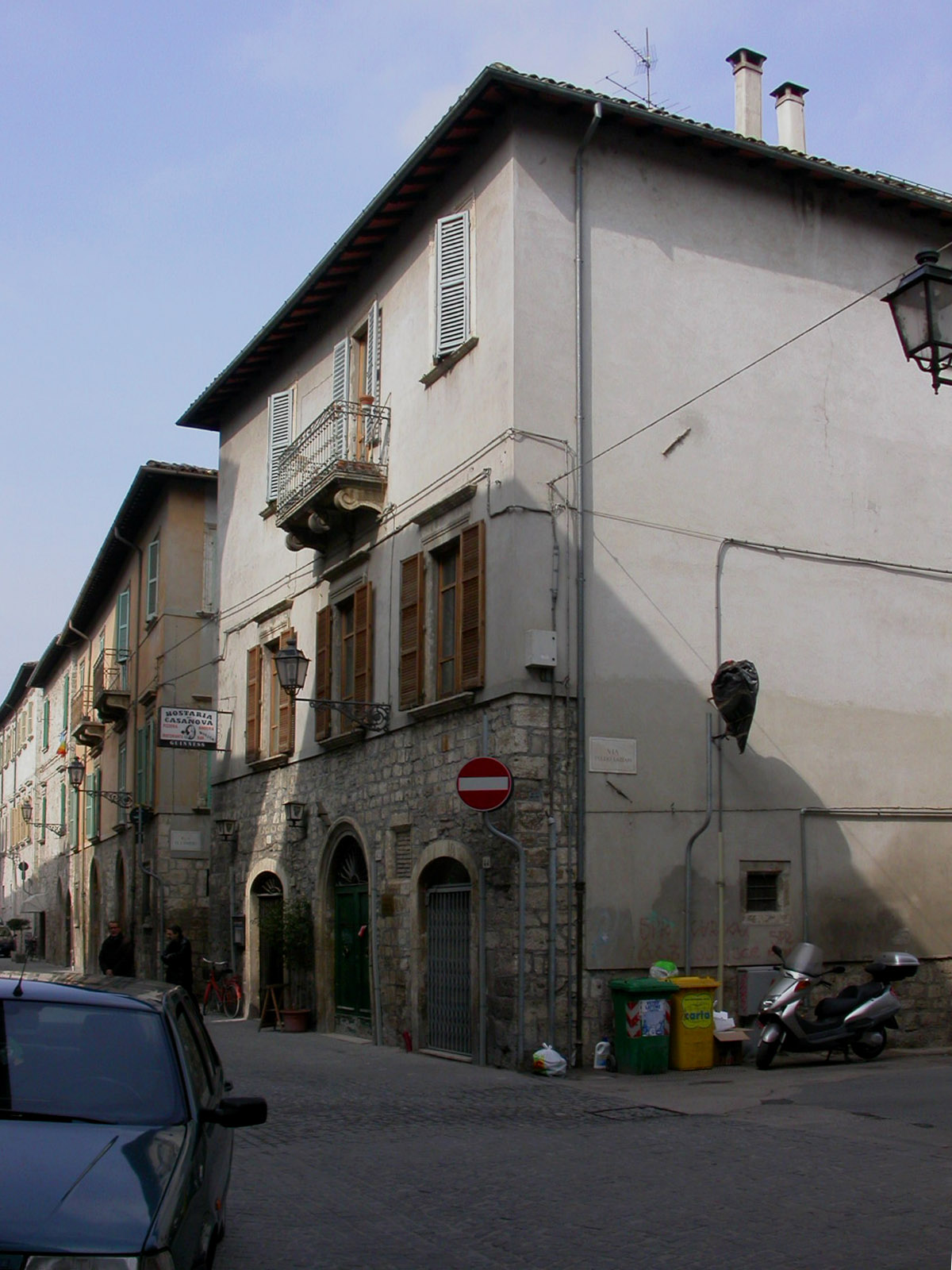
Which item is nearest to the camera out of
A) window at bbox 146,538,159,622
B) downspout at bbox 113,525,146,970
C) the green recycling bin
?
the green recycling bin

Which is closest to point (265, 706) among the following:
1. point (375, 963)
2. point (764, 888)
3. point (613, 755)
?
point (375, 963)

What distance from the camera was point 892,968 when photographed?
45.0 feet

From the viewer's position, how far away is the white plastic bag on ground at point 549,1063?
12914mm

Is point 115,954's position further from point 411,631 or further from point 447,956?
point 411,631

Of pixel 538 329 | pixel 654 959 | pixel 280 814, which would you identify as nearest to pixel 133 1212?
pixel 654 959

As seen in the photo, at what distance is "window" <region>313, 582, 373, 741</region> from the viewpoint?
17422mm

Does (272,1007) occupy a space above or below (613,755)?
below

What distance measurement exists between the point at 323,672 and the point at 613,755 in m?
5.76

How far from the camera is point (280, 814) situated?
20219 millimetres

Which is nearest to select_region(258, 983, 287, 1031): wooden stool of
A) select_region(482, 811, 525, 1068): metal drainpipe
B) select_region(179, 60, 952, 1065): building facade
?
select_region(179, 60, 952, 1065): building facade

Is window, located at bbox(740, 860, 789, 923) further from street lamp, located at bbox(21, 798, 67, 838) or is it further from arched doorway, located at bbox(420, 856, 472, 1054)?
street lamp, located at bbox(21, 798, 67, 838)

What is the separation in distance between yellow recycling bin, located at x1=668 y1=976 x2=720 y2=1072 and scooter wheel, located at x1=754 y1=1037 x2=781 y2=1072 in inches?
19.2

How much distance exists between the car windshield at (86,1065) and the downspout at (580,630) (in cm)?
858

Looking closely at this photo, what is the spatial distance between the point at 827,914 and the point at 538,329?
6789 millimetres
